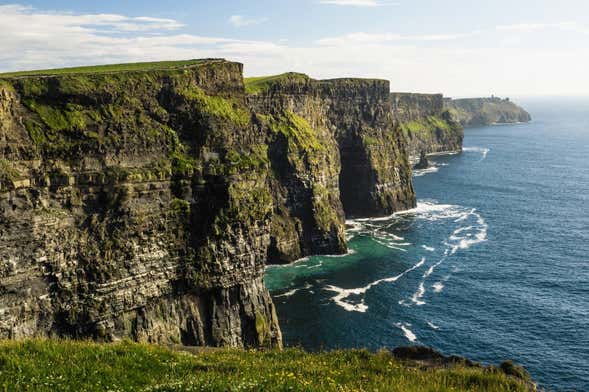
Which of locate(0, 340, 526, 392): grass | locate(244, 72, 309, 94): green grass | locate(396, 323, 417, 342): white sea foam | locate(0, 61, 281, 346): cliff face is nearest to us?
locate(0, 340, 526, 392): grass

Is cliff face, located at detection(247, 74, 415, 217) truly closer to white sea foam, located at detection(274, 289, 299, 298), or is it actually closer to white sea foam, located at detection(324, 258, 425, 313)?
white sea foam, located at detection(324, 258, 425, 313)

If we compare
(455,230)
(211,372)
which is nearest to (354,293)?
(455,230)

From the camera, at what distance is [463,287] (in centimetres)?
8544

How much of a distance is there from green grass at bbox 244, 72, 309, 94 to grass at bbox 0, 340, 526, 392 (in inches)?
3392

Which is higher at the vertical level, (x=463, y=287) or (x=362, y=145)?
(x=362, y=145)

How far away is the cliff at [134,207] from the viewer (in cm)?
4781

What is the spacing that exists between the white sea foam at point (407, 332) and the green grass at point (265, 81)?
192 feet

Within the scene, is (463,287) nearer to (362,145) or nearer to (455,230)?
(455,230)

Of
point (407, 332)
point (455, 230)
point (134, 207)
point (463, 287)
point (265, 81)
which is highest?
point (265, 81)

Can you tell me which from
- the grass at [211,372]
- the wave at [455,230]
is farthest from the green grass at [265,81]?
the grass at [211,372]

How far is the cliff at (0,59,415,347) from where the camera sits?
47.8m

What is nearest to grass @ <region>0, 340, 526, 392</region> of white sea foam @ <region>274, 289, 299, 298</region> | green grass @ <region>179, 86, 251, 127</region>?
green grass @ <region>179, 86, 251, 127</region>

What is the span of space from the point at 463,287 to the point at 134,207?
2262 inches

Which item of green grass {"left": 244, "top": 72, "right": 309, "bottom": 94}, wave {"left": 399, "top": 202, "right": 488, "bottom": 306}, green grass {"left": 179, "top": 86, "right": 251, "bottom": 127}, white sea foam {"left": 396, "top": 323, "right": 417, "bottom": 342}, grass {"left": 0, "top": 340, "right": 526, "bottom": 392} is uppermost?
green grass {"left": 244, "top": 72, "right": 309, "bottom": 94}
